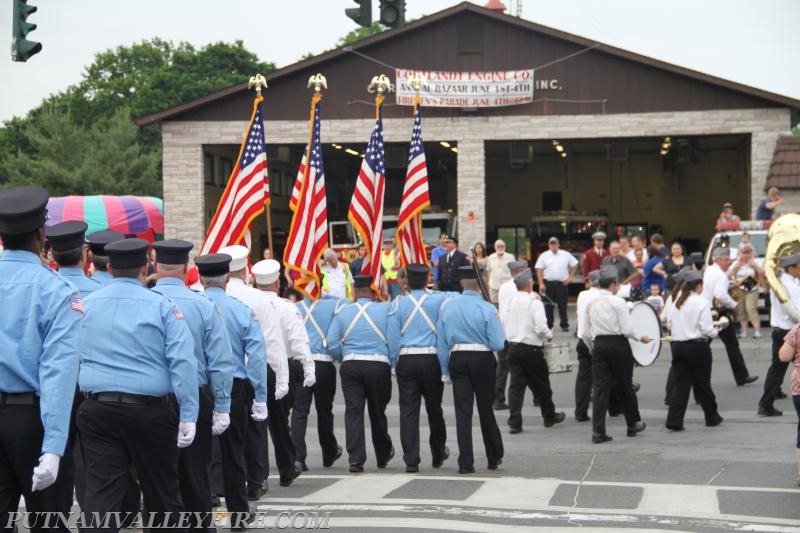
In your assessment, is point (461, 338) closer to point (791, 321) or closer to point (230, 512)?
point (230, 512)

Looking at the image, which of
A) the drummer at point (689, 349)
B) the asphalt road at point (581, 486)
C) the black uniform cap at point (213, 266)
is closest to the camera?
the asphalt road at point (581, 486)

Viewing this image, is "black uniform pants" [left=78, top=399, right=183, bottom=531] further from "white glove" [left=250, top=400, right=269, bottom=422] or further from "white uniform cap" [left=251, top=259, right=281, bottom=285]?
"white uniform cap" [left=251, top=259, right=281, bottom=285]

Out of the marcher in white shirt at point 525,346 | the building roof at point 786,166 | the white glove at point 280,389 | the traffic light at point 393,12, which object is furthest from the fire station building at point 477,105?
the white glove at point 280,389

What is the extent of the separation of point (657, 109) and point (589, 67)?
2160mm

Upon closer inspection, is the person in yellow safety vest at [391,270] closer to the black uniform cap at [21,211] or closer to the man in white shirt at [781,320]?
the man in white shirt at [781,320]

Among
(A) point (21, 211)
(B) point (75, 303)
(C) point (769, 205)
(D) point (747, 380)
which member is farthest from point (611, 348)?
(C) point (769, 205)

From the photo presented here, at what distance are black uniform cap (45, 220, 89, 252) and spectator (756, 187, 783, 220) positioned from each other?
20979 mm

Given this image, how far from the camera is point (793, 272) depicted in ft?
46.5

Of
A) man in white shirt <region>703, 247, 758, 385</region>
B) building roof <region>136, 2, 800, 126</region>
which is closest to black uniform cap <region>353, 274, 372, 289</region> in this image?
man in white shirt <region>703, 247, 758, 385</region>

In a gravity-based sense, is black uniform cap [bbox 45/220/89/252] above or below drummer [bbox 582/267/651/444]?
above

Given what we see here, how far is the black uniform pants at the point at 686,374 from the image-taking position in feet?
45.8

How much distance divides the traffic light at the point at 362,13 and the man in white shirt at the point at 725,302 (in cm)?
612

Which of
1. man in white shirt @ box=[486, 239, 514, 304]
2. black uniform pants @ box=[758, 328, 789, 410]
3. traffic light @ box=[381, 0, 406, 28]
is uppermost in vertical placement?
traffic light @ box=[381, 0, 406, 28]

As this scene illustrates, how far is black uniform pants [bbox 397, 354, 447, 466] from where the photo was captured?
38.6 ft
